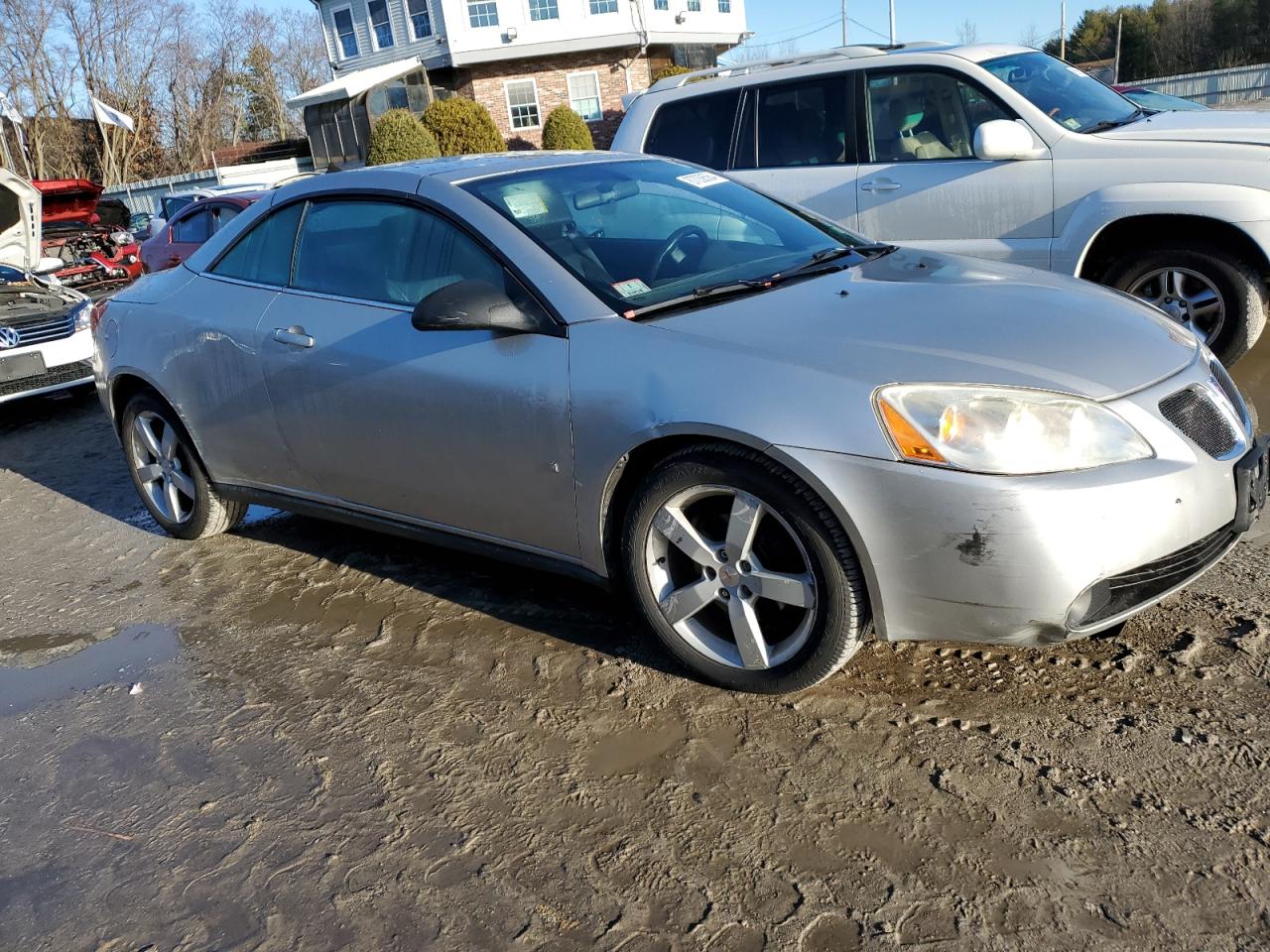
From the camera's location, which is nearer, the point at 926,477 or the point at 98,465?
the point at 926,477

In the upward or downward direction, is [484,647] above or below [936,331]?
below

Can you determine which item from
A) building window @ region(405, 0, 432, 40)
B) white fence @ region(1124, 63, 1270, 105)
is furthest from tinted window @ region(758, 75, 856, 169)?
building window @ region(405, 0, 432, 40)

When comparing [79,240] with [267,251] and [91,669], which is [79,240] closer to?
[267,251]

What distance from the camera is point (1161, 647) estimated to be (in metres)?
3.19

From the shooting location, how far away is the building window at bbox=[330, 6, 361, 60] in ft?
130

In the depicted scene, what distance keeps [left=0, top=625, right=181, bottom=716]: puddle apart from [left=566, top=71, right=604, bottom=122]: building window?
35061 millimetres

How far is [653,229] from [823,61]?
3412 mm

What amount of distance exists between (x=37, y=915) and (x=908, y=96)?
18.8ft

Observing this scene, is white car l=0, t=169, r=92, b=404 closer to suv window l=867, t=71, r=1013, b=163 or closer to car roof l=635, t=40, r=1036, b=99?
car roof l=635, t=40, r=1036, b=99

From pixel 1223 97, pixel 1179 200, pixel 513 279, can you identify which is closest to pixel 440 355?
pixel 513 279

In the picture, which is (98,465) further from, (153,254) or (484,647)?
(153,254)

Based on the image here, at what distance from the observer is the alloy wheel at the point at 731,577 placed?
9.80ft

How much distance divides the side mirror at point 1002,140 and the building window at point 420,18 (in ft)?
113

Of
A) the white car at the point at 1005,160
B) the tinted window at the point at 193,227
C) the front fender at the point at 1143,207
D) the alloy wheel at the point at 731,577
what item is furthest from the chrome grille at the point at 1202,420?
the tinted window at the point at 193,227
